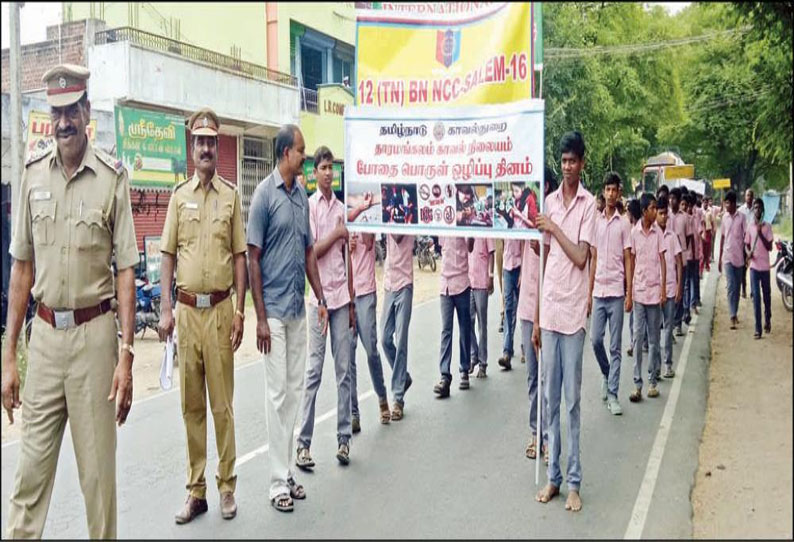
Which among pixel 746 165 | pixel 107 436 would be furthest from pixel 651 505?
pixel 746 165

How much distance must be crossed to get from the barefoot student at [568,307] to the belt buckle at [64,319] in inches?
97.5

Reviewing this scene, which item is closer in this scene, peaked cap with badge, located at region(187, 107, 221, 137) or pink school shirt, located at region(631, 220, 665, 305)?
peaked cap with badge, located at region(187, 107, 221, 137)


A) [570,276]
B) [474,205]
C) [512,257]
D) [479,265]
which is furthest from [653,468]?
[512,257]

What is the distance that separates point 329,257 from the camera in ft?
16.4

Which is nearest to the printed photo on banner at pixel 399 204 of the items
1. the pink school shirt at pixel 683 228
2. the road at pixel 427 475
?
the road at pixel 427 475

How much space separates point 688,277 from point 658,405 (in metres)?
5.36

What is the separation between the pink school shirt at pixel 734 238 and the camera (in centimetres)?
1013

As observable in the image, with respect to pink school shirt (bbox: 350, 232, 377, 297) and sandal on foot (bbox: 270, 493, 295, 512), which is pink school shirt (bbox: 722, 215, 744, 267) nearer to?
pink school shirt (bbox: 350, 232, 377, 297)

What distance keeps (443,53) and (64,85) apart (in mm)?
2179

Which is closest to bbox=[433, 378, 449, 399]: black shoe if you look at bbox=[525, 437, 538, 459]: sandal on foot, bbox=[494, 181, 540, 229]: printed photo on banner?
bbox=[525, 437, 538, 459]: sandal on foot

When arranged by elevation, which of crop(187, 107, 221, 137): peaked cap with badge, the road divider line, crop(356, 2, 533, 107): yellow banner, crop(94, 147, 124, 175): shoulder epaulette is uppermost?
crop(356, 2, 533, 107): yellow banner

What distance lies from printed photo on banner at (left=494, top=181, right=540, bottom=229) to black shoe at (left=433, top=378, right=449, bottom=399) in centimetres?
262

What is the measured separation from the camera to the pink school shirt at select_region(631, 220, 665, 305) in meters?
6.90

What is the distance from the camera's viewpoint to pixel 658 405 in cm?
653
